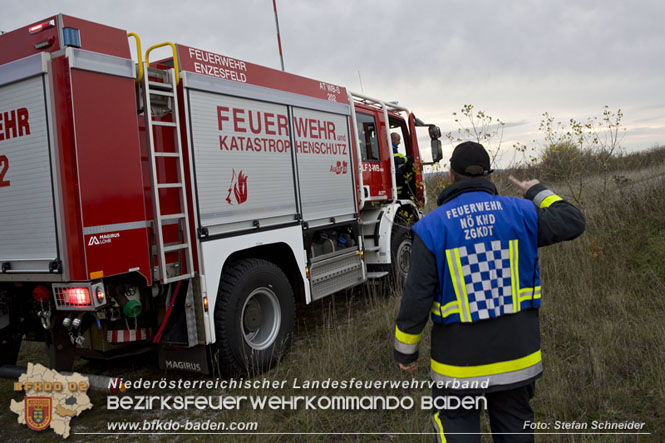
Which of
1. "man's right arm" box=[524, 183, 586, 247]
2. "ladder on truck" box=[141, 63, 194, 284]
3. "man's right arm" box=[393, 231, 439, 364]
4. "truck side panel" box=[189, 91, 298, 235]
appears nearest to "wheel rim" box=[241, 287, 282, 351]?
"truck side panel" box=[189, 91, 298, 235]

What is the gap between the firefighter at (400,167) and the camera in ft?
25.1

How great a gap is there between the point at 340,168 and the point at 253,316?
2262 millimetres

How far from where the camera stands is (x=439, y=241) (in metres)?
2.15

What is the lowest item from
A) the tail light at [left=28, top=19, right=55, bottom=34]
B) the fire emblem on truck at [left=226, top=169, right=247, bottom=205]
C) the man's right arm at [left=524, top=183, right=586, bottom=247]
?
the man's right arm at [left=524, top=183, right=586, bottom=247]

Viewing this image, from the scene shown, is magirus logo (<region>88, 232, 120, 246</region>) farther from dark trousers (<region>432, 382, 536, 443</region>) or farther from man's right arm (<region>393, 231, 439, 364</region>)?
dark trousers (<region>432, 382, 536, 443</region>)

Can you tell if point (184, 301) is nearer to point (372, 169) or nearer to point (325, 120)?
point (325, 120)

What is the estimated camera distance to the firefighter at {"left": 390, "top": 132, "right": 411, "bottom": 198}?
7.64m

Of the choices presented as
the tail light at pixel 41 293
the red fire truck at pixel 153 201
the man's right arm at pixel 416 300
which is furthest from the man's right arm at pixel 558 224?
the tail light at pixel 41 293

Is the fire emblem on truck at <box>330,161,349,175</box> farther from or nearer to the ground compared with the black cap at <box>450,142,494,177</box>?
farther from the ground

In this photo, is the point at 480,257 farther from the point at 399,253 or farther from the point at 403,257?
the point at 403,257

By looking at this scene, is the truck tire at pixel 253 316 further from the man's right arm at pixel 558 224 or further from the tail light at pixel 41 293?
the man's right arm at pixel 558 224

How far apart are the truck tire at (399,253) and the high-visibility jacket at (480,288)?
4.61 m

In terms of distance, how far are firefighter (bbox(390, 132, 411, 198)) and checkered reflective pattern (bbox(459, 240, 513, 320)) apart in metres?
5.33

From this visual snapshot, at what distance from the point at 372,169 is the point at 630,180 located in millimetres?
4448
